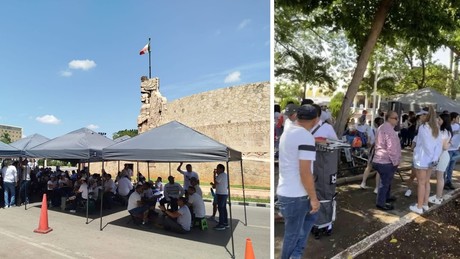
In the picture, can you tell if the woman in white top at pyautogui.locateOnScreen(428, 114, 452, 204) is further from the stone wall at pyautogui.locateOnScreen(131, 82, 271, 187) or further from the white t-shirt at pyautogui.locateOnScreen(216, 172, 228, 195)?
the stone wall at pyautogui.locateOnScreen(131, 82, 271, 187)

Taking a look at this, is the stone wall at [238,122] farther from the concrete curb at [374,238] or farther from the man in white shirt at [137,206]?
the concrete curb at [374,238]

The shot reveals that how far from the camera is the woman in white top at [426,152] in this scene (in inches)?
187

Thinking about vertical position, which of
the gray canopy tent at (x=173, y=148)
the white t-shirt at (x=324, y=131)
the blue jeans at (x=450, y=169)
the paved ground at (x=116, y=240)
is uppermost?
the white t-shirt at (x=324, y=131)

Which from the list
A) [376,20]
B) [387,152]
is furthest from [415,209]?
[376,20]

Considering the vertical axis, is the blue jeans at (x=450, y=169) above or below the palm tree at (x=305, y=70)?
below

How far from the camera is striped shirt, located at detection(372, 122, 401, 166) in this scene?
4.64 meters

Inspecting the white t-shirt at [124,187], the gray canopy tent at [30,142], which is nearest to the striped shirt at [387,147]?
the white t-shirt at [124,187]

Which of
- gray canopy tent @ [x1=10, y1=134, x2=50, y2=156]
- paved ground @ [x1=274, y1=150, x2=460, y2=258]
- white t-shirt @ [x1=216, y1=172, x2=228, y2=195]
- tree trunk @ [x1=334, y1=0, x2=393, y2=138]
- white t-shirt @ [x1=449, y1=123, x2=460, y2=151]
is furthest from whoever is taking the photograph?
gray canopy tent @ [x1=10, y1=134, x2=50, y2=156]

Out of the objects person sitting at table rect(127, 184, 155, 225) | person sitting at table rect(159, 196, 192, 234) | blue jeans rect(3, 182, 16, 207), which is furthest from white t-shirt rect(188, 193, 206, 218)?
blue jeans rect(3, 182, 16, 207)

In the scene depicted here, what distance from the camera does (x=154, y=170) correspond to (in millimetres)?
22250

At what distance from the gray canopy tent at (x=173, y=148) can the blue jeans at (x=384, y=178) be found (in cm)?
208

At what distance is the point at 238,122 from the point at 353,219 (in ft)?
46.9

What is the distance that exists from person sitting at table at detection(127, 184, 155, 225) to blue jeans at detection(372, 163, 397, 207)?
4.30 metres

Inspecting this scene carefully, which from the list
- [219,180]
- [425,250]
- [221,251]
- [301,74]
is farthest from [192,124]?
[425,250]
